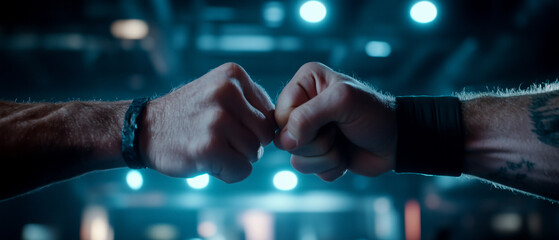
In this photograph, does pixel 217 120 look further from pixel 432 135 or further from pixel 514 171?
pixel 514 171

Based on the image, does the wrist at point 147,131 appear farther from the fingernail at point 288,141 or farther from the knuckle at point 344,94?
the knuckle at point 344,94

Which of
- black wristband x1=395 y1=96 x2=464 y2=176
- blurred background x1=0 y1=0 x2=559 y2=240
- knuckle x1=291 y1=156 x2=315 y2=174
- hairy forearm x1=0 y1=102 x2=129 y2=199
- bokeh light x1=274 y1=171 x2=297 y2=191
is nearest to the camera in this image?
hairy forearm x1=0 y1=102 x2=129 y2=199

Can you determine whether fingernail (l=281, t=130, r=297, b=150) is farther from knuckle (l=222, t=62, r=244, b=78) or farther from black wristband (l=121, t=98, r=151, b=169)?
black wristband (l=121, t=98, r=151, b=169)

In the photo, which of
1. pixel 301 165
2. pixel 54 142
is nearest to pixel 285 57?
pixel 301 165

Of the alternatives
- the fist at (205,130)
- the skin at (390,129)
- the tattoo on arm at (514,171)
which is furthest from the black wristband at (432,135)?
the fist at (205,130)

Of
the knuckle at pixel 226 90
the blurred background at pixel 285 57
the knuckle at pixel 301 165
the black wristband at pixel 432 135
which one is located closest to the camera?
the knuckle at pixel 226 90

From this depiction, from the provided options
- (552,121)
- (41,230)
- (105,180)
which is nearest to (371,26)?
(552,121)

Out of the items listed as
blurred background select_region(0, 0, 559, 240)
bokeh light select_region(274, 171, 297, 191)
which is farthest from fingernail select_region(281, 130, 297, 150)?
bokeh light select_region(274, 171, 297, 191)

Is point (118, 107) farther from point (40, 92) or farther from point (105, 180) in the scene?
point (105, 180)
